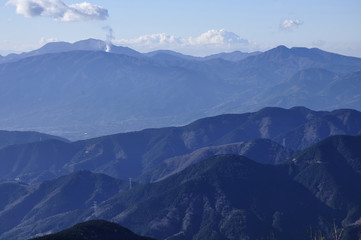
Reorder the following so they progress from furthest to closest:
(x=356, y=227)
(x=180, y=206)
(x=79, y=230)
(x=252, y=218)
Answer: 1. (x=180, y=206)
2. (x=252, y=218)
3. (x=356, y=227)
4. (x=79, y=230)

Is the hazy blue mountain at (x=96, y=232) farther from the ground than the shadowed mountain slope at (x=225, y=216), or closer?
farther from the ground

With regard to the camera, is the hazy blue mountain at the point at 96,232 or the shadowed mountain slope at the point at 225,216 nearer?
the hazy blue mountain at the point at 96,232

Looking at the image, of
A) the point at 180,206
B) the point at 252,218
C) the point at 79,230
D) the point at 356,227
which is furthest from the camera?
the point at 180,206

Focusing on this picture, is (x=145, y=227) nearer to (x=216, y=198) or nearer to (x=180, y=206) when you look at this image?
(x=180, y=206)

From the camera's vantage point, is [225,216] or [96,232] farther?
[225,216]

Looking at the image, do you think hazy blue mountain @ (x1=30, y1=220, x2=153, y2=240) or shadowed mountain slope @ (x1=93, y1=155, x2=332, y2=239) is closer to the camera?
hazy blue mountain @ (x1=30, y1=220, x2=153, y2=240)

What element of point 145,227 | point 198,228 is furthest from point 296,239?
point 145,227

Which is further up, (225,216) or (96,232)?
(96,232)

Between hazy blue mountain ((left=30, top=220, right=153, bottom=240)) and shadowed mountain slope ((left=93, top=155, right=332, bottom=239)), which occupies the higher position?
hazy blue mountain ((left=30, top=220, right=153, bottom=240))
